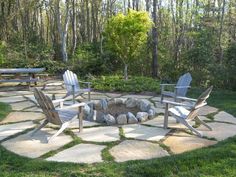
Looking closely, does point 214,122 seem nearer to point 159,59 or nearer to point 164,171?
point 164,171

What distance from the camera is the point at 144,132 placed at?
17.4 feet

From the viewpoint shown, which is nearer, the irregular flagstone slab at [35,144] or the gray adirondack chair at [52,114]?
the irregular flagstone slab at [35,144]

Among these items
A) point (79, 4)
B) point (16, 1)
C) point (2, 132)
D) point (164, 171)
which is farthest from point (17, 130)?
point (79, 4)

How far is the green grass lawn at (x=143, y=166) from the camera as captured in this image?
12.1 ft

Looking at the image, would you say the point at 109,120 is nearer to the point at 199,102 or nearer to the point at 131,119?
the point at 131,119

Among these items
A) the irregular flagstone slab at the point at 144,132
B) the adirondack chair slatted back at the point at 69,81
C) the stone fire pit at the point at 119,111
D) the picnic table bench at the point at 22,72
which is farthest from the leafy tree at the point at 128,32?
the irregular flagstone slab at the point at 144,132

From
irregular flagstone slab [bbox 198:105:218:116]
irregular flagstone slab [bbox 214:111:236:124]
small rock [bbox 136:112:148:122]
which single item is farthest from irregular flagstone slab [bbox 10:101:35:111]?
irregular flagstone slab [bbox 214:111:236:124]

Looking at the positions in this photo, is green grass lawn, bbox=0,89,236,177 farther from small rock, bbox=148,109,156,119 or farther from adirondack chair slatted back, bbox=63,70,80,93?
adirondack chair slatted back, bbox=63,70,80,93

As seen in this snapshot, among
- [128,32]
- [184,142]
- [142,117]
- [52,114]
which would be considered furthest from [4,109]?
[128,32]

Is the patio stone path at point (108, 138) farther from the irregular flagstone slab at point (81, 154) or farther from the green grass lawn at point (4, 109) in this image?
the green grass lawn at point (4, 109)

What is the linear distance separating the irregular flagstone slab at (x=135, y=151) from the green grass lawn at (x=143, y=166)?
19 cm

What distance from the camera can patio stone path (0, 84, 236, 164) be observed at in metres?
4.34

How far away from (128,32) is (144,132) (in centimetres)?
585

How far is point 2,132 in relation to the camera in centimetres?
529
